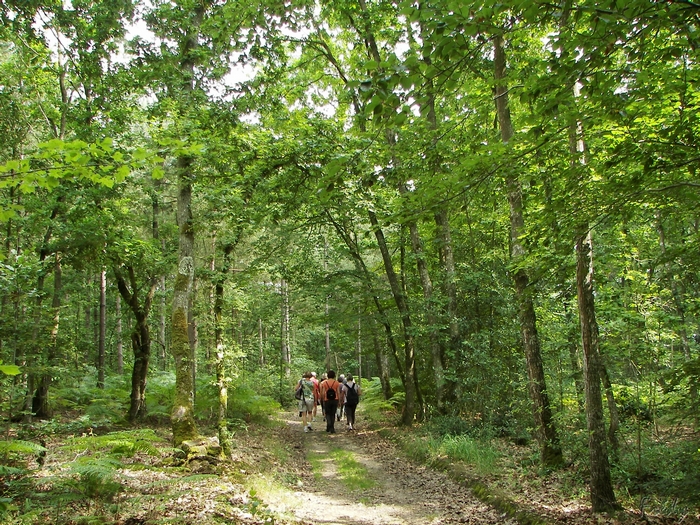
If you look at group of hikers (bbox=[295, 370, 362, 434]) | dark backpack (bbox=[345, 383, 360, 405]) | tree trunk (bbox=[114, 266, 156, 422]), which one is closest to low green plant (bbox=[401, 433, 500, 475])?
dark backpack (bbox=[345, 383, 360, 405])

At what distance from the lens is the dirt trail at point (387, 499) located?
20.6 feet

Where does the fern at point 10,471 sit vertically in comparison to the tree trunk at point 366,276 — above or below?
below

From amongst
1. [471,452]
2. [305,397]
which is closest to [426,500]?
[471,452]

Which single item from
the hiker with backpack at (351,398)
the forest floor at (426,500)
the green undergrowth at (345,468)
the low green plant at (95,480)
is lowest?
the green undergrowth at (345,468)

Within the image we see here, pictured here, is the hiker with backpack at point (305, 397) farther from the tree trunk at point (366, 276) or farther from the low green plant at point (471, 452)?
the low green plant at point (471, 452)

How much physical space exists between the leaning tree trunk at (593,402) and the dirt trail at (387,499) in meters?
1.20

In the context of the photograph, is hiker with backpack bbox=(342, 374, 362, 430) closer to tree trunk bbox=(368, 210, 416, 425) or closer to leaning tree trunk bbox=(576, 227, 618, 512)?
tree trunk bbox=(368, 210, 416, 425)

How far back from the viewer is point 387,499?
7402 mm

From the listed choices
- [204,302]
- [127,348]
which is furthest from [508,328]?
[127,348]

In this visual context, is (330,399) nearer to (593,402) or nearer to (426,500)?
(426,500)

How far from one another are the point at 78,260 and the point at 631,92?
38.5 feet

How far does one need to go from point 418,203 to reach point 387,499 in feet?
17.8

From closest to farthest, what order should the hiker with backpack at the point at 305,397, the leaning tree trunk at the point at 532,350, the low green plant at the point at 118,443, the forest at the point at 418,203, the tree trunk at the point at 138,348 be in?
the forest at the point at 418,203, the low green plant at the point at 118,443, the leaning tree trunk at the point at 532,350, the tree trunk at the point at 138,348, the hiker with backpack at the point at 305,397

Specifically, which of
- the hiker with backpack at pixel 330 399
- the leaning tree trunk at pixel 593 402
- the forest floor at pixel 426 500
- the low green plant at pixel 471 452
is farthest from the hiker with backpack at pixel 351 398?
the leaning tree trunk at pixel 593 402
